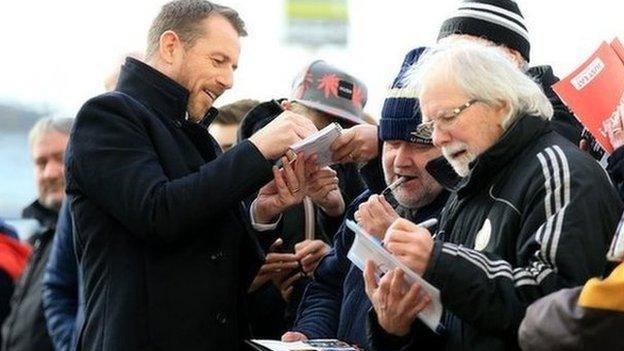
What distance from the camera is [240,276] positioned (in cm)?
445

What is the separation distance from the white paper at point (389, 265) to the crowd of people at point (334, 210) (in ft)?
0.07

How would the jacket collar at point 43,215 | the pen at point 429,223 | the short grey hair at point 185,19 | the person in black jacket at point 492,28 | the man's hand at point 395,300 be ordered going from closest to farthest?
the man's hand at point 395,300 < the pen at point 429,223 < the short grey hair at point 185,19 < the person in black jacket at point 492,28 < the jacket collar at point 43,215

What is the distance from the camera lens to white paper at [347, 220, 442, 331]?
348 cm

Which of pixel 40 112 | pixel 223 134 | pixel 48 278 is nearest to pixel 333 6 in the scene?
pixel 40 112

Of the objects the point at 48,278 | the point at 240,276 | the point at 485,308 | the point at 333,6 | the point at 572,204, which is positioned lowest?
the point at 333,6

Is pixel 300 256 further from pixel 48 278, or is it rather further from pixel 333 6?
pixel 333 6

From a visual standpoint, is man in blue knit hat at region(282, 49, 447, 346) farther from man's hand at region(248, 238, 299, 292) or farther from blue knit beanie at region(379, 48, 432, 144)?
man's hand at region(248, 238, 299, 292)

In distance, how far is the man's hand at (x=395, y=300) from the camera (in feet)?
11.9

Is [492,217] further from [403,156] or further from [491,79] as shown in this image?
[403,156]

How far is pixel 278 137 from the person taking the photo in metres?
4.28

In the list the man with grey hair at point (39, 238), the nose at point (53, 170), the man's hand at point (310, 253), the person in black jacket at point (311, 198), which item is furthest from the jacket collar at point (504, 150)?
the nose at point (53, 170)

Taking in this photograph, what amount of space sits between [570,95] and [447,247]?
25.5 inches

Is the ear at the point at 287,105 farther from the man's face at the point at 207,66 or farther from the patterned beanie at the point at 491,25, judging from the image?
the man's face at the point at 207,66

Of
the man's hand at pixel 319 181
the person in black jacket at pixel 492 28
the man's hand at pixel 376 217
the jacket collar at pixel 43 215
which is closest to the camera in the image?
the man's hand at pixel 376 217
